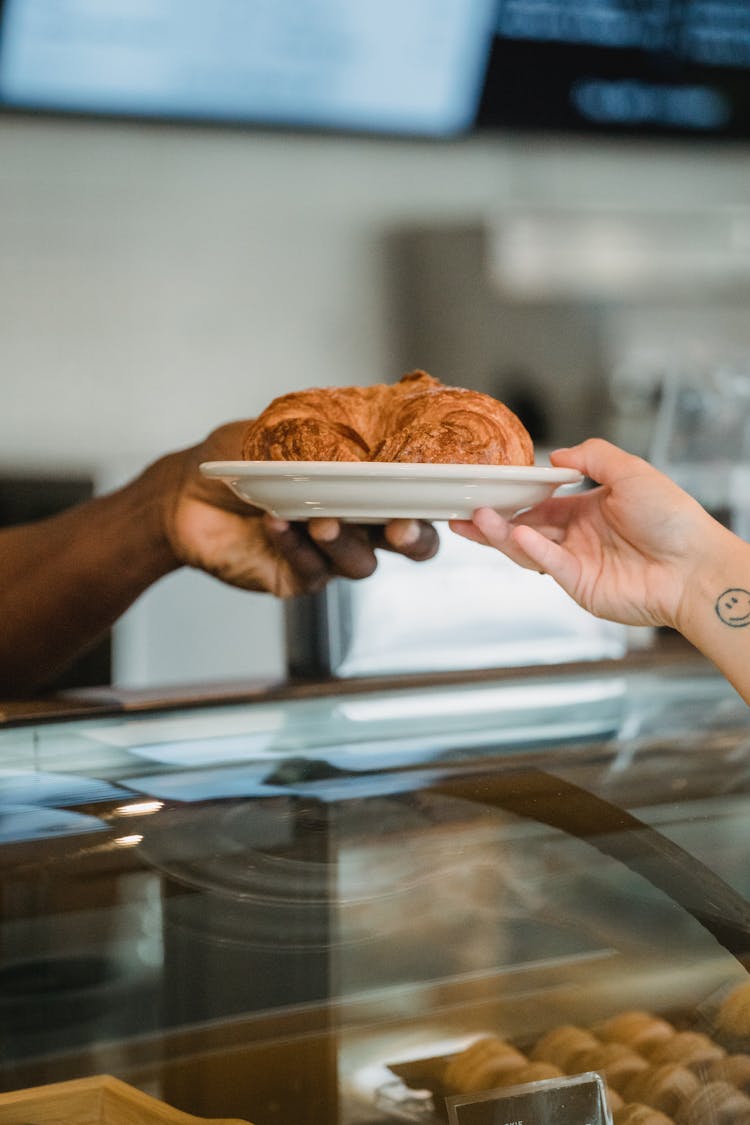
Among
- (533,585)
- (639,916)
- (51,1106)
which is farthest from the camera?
(533,585)

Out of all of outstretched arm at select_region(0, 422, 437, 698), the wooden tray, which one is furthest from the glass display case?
outstretched arm at select_region(0, 422, 437, 698)

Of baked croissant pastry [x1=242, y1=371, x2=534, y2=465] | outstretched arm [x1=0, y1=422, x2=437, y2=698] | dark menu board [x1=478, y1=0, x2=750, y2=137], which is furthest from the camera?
dark menu board [x1=478, y1=0, x2=750, y2=137]

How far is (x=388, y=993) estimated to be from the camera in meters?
0.64

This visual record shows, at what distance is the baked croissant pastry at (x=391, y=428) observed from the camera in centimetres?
75

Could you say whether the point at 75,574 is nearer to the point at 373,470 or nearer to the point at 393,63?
the point at 373,470

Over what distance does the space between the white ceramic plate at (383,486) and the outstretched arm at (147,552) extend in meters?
0.11

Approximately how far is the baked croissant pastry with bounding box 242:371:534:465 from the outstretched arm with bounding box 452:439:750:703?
5cm

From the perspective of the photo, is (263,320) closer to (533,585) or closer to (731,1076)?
(533,585)

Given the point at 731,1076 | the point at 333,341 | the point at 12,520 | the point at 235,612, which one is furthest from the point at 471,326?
the point at 731,1076

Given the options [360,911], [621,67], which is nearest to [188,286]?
[621,67]

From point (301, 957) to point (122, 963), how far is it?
0.09 meters

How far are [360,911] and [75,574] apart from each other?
49 cm

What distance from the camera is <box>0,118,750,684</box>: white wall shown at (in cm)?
261

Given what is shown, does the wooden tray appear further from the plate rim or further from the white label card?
the plate rim
